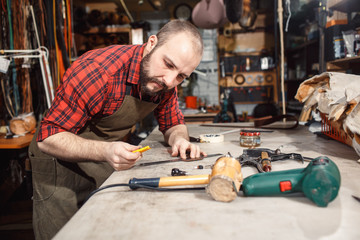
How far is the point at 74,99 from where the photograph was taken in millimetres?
1218

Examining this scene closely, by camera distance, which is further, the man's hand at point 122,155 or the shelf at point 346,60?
the shelf at point 346,60

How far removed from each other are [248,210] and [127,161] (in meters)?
0.50

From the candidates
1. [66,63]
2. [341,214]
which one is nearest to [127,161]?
[341,214]

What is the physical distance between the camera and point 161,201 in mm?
736

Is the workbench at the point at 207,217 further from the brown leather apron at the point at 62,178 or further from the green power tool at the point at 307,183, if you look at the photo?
the brown leather apron at the point at 62,178

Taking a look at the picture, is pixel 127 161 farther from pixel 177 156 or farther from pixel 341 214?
pixel 341 214

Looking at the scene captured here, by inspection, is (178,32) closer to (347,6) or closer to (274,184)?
(274,184)

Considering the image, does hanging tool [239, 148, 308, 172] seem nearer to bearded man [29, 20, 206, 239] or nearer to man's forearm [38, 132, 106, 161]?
bearded man [29, 20, 206, 239]

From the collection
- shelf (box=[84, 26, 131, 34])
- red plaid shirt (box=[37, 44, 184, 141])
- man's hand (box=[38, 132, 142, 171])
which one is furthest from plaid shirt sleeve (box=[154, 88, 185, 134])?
shelf (box=[84, 26, 131, 34])

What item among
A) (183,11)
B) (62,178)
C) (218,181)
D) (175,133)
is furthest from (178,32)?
(183,11)

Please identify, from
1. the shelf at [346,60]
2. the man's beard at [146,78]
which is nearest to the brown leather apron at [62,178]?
the man's beard at [146,78]

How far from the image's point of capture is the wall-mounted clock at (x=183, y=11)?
546 cm

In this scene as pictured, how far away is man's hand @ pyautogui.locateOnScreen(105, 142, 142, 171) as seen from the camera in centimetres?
99

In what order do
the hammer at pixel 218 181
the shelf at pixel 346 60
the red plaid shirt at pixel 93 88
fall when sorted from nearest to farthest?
the hammer at pixel 218 181
the red plaid shirt at pixel 93 88
the shelf at pixel 346 60
